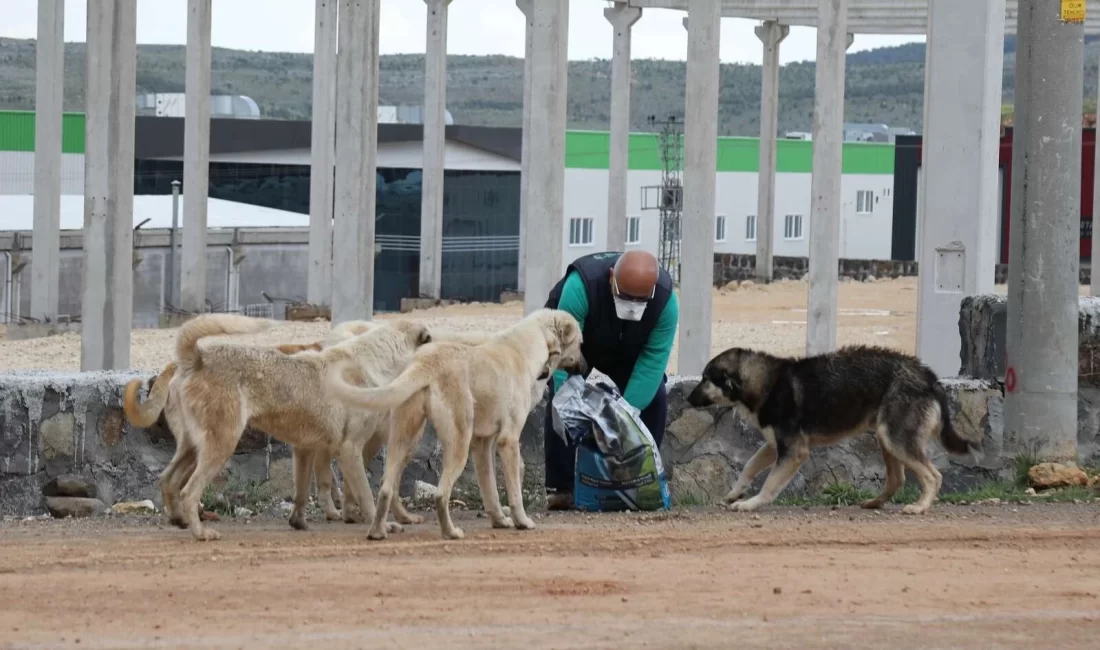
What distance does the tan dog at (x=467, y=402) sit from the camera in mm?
8227

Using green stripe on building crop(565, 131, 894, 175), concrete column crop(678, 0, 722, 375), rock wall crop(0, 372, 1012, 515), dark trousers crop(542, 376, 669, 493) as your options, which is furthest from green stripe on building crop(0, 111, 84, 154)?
dark trousers crop(542, 376, 669, 493)

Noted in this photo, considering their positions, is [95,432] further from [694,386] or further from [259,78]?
[259,78]

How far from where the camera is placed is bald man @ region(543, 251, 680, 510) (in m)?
9.71

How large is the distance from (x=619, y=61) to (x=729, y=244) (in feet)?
84.7

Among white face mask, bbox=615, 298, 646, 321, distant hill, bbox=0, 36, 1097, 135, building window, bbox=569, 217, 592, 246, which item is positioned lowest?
white face mask, bbox=615, 298, 646, 321

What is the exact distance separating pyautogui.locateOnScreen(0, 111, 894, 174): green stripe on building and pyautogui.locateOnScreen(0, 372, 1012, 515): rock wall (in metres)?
28.9

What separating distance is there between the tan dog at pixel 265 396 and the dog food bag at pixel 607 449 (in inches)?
47.8

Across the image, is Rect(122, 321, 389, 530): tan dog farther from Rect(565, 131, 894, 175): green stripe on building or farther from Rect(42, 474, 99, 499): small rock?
Rect(565, 131, 894, 175): green stripe on building

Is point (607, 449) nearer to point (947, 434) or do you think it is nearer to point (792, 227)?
point (947, 434)

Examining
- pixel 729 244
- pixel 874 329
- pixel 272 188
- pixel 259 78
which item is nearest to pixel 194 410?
pixel 874 329

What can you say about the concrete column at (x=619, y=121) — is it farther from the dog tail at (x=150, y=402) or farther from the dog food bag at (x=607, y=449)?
the dog tail at (x=150, y=402)

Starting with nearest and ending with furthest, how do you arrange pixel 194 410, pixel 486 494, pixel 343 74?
pixel 194 410
pixel 486 494
pixel 343 74

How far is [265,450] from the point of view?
398 inches

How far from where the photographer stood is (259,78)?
15175 centimetres
